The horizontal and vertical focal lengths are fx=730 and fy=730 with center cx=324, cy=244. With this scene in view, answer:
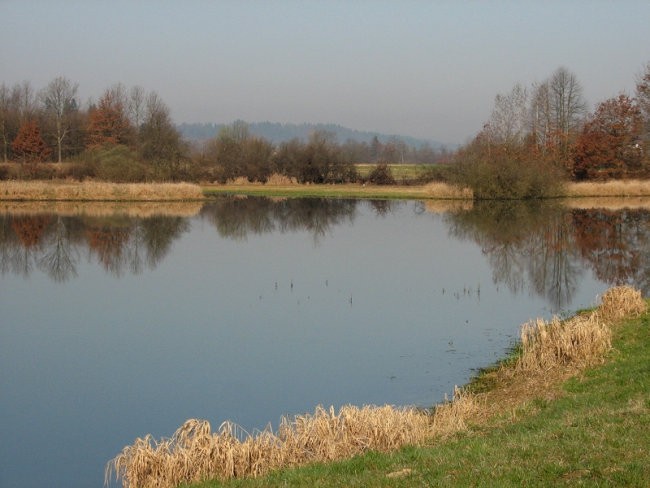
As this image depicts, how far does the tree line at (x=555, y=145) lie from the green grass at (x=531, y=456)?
41.9m

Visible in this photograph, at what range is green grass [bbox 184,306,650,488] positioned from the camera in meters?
5.83

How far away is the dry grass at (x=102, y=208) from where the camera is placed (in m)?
39.5

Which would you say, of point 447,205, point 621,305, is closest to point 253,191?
point 447,205

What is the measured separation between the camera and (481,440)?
24.7 feet

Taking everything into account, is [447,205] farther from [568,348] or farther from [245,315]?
[568,348]

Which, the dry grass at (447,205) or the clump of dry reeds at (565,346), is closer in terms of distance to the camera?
the clump of dry reeds at (565,346)

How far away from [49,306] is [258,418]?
30.2ft

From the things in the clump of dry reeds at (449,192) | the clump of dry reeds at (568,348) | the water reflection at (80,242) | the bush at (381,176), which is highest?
the bush at (381,176)

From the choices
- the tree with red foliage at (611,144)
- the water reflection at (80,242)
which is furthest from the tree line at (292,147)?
the water reflection at (80,242)

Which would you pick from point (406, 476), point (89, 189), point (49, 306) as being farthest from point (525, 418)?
point (89, 189)

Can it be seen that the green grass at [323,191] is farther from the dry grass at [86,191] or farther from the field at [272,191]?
the dry grass at [86,191]

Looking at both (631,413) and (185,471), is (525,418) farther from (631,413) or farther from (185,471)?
(185,471)

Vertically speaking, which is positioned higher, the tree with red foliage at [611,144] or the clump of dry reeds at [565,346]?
the tree with red foliage at [611,144]

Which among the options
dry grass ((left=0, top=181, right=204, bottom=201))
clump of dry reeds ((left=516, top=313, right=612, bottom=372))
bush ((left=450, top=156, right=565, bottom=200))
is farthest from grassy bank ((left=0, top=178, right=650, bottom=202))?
clump of dry reeds ((left=516, top=313, right=612, bottom=372))
